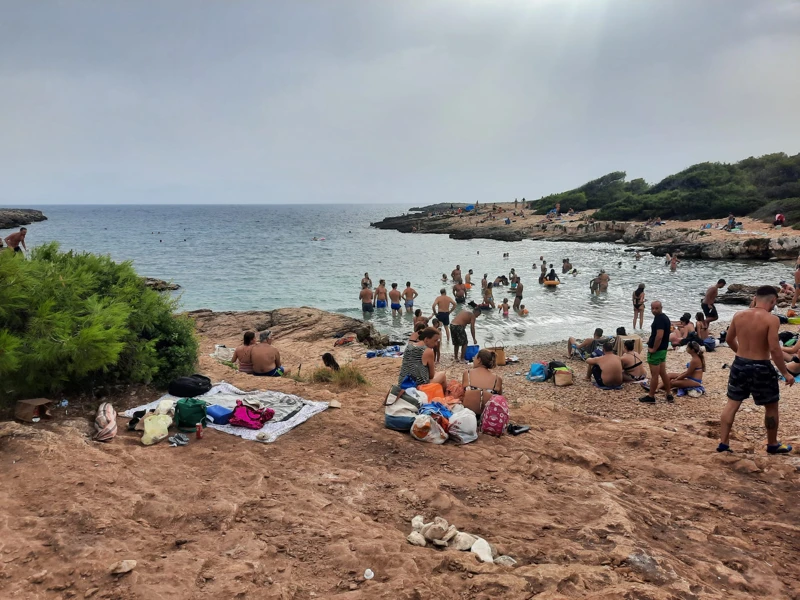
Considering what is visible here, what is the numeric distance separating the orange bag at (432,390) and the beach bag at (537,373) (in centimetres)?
344

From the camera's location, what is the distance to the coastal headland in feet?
88.5

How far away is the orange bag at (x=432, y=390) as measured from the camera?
607cm

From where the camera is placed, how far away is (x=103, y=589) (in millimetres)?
2557

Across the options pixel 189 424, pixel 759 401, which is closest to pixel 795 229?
pixel 759 401

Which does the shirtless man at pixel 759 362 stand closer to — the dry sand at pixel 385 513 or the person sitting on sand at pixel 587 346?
the dry sand at pixel 385 513

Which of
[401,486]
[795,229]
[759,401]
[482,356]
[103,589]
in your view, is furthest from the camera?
[795,229]

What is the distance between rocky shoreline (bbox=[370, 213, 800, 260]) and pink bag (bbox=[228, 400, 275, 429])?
30832 mm

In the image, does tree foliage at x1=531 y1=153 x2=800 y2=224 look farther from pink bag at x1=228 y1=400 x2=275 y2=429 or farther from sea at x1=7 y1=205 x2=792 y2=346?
pink bag at x1=228 y1=400 x2=275 y2=429

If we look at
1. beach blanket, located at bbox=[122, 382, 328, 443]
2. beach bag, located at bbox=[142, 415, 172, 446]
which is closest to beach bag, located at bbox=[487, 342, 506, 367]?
beach blanket, located at bbox=[122, 382, 328, 443]

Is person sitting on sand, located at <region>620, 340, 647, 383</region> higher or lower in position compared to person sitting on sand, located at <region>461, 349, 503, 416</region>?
lower

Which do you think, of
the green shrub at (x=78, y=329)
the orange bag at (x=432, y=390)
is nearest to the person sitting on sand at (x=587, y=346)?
the orange bag at (x=432, y=390)

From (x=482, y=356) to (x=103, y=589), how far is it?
4348 millimetres

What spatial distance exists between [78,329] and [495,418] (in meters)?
4.89

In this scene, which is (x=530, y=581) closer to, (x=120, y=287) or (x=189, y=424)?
(x=189, y=424)
